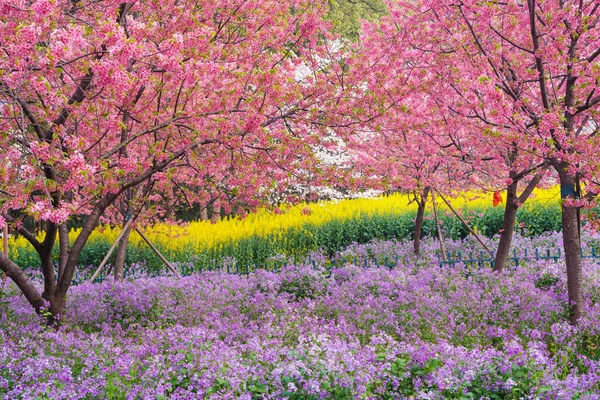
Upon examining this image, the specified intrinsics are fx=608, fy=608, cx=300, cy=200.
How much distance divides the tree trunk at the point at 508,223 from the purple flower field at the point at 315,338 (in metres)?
0.33

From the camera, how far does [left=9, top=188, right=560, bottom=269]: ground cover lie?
1313 cm

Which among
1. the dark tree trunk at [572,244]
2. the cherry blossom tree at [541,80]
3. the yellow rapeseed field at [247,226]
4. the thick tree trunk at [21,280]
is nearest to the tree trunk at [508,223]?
the cherry blossom tree at [541,80]

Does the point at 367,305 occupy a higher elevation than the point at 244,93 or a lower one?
lower

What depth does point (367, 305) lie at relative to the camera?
7121 millimetres

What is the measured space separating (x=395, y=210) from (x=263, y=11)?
9.32 meters

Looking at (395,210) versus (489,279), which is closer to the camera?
(489,279)

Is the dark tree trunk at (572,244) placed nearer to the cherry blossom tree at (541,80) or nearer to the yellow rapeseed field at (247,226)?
the cherry blossom tree at (541,80)

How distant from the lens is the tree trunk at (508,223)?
863 cm

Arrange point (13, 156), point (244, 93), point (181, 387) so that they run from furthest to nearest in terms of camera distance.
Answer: point (244, 93) < point (13, 156) < point (181, 387)

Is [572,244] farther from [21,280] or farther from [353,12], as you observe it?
[353,12]

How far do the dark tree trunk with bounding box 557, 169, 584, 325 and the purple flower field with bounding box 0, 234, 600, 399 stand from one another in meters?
0.18

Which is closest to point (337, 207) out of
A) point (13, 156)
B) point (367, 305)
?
point (367, 305)

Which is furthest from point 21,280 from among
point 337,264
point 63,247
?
point 337,264

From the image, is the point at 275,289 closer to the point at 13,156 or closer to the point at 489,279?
the point at 489,279
